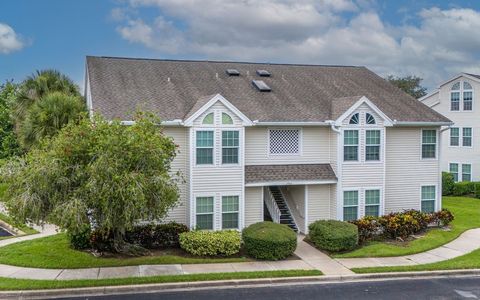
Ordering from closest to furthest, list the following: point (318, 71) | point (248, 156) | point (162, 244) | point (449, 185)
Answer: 1. point (162, 244)
2. point (248, 156)
3. point (318, 71)
4. point (449, 185)

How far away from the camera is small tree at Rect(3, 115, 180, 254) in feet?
46.5

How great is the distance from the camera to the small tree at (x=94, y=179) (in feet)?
46.5

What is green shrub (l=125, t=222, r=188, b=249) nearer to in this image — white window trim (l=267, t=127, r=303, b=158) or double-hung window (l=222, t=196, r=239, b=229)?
double-hung window (l=222, t=196, r=239, b=229)

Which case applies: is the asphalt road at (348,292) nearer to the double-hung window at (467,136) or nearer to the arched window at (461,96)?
the double-hung window at (467,136)

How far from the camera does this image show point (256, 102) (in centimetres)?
2308

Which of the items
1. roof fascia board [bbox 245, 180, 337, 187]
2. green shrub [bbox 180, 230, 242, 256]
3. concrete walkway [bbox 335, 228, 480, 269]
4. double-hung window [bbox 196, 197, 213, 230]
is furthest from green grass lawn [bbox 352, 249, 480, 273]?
double-hung window [bbox 196, 197, 213, 230]

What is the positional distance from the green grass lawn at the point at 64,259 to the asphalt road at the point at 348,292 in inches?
105

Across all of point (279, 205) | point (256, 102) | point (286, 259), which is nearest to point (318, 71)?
point (256, 102)

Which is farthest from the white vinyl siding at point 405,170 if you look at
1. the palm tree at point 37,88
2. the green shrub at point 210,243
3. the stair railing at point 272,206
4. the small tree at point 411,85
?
the small tree at point 411,85

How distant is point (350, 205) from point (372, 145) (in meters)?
3.17

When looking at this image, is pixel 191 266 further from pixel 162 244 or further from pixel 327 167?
pixel 327 167

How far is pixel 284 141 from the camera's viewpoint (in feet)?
72.5

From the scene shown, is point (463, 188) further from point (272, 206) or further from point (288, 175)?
point (288, 175)

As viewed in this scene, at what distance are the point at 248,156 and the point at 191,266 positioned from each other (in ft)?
22.1
